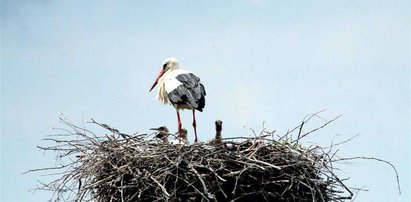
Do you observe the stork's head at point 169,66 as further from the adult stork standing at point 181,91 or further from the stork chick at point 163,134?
the stork chick at point 163,134

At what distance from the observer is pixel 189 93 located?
27.2ft

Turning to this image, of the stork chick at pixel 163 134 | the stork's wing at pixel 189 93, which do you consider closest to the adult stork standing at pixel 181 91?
the stork's wing at pixel 189 93

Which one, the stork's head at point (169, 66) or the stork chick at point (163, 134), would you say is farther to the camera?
the stork's head at point (169, 66)

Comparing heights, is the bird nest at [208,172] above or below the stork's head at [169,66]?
below

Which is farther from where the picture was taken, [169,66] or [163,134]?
[169,66]

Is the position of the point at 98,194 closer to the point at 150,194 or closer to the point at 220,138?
the point at 150,194

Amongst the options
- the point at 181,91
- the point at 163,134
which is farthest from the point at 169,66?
the point at 163,134

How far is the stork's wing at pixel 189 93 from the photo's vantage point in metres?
8.23

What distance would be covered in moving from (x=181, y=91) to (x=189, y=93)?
103 millimetres

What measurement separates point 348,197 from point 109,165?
1.86 m

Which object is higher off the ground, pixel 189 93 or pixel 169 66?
pixel 169 66

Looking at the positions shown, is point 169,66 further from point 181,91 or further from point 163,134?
point 163,134

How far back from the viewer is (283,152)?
7.06 metres

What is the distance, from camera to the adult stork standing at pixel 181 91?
27.1 feet
